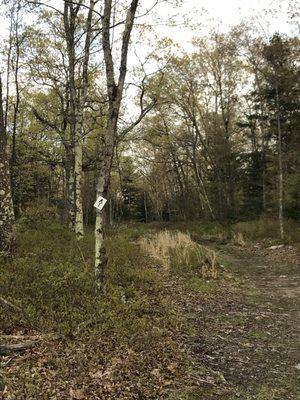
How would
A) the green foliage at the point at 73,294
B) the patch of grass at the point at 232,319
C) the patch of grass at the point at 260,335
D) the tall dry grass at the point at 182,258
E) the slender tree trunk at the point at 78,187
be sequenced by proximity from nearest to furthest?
1. the green foliage at the point at 73,294
2. the patch of grass at the point at 260,335
3. the patch of grass at the point at 232,319
4. the tall dry grass at the point at 182,258
5. the slender tree trunk at the point at 78,187

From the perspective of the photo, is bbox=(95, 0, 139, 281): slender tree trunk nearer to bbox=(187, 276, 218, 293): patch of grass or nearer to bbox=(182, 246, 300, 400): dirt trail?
bbox=(182, 246, 300, 400): dirt trail

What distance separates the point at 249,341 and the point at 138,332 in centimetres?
184

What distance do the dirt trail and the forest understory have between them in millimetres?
17

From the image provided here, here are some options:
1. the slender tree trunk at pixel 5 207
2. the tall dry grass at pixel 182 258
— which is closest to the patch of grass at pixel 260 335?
the tall dry grass at pixel 182 258

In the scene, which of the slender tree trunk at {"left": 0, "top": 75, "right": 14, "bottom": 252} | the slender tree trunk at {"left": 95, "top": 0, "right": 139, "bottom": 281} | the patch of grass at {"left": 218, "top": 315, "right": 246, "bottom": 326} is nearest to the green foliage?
the slender tree trunk at {"left": 0, "top": 75, "right": 14, "bottom": 252}

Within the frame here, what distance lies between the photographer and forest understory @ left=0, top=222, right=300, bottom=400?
4551 mm

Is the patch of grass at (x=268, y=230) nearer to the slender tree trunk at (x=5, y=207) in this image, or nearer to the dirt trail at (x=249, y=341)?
the dirt trail at (x=249, y=341)

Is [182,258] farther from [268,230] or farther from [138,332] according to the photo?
[268,230]

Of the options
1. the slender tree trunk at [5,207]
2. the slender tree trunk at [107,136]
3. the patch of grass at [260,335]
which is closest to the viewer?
the patch of grass at [260,335]

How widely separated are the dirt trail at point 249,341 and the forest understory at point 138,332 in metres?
0.02

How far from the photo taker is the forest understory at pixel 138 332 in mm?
4551

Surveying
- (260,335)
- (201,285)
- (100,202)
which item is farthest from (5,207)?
(260,335)

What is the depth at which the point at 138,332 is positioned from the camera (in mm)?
5824

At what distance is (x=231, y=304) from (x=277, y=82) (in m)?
12.4
